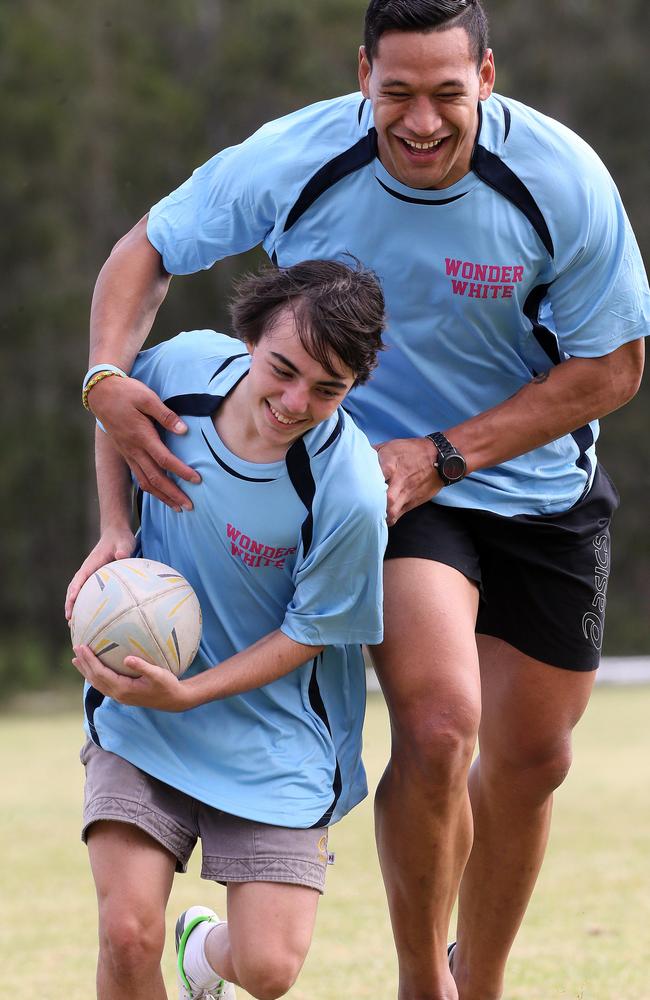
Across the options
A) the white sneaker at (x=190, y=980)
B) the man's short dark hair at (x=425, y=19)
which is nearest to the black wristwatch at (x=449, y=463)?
the man's short dark hair at (x=425, y=19)

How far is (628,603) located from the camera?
Answer: 2733cm

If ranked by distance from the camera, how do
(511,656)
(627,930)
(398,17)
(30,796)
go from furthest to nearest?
(30,796)
(627,930)
(511,656)
(398,17)

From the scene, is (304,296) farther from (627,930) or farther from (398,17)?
(627,930)

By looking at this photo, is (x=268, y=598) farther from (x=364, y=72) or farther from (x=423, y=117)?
(x=364, y=72)

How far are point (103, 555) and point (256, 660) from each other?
21.1 inches

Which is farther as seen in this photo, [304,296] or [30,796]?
[30,796]

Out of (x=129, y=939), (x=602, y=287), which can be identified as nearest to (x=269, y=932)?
(x=129, y=939)

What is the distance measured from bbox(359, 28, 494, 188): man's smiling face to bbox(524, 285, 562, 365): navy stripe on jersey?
46 cm

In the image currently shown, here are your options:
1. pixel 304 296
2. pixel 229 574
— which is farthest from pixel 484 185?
pixel 229 574

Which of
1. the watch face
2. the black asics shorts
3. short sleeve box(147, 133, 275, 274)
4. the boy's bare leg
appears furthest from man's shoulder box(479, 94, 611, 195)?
the boy's bare leg

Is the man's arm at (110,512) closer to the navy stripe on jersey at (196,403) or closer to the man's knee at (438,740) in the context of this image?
the navy stripe on jersey at (196,403)

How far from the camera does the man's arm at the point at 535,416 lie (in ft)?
13.3

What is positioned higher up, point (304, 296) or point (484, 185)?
point (484, 185)

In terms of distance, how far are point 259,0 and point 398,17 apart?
23265mm
